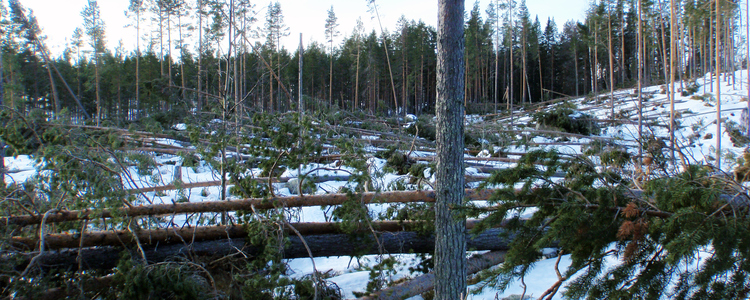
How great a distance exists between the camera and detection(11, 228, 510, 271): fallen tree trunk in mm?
4355

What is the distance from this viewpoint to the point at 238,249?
14.7ft

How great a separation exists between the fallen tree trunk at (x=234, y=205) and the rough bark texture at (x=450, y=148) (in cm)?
59

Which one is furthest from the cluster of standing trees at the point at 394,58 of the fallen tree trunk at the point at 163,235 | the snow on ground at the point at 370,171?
the fallen tree trunk at the point at 163,235

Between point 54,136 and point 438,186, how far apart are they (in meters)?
4.95

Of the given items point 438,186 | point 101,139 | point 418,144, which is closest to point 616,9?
point 418,144

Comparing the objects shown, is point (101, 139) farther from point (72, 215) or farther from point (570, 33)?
point (570, 33)

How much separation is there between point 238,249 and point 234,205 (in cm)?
58

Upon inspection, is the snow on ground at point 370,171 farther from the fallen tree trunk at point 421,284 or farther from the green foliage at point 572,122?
the green foliage at point 572,122

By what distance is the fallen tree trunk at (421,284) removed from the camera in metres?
4.50

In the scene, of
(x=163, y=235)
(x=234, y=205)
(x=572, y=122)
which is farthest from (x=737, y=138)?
(x=163, y=235)

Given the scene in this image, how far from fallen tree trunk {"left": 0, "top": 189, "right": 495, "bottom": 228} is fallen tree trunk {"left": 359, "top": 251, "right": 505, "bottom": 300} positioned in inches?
37.2

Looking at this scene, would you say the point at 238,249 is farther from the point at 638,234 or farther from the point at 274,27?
the point at 274,27

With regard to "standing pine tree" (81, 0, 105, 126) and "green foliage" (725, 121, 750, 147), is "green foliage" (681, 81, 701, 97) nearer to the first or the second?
"green foliage" (725, 121, 750, 147)

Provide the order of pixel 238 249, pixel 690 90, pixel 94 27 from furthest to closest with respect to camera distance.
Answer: pixel 94 27, pixel 690 90, pixel 238 249
